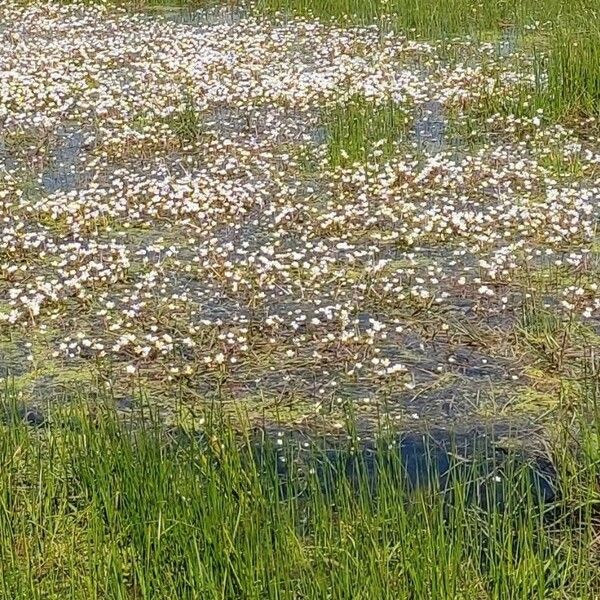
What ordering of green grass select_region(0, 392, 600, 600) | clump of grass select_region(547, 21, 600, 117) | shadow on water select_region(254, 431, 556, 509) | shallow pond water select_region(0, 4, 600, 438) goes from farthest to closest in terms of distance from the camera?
clump of grass select_region(547, 21, 600, 117) → shallow pond water select_region(0, 4, 600, 438) → shadow on water select_region(254, 431, 556, 509) → green grass select_region(0, 392, 600, 600)

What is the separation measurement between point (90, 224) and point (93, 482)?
4.16 metres

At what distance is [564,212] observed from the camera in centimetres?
795

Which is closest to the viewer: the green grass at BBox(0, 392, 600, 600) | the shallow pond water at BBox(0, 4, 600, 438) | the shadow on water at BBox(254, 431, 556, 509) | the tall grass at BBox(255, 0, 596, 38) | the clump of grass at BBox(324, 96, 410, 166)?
the green grass at BBox(0, 392, 600, 600)

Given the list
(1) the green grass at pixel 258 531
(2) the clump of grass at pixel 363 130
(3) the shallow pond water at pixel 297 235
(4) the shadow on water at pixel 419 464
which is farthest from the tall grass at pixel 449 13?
(1) the green grass at pixel 258 531

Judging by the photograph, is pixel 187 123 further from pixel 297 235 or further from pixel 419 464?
pixel 419 464

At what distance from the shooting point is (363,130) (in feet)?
32.0

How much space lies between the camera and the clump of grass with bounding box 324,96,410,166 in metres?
9.30

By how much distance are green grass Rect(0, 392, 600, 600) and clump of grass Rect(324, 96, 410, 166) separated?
4.93m

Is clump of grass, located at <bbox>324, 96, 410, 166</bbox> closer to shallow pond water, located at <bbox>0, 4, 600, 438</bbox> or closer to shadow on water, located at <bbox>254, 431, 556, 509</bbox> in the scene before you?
shallow pond water, located at <bbox>0, 4, 600, 438</bbox>

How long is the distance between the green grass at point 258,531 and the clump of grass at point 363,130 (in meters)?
4.93

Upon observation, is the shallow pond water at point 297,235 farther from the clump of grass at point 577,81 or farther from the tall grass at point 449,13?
the tall grass at point 449,13

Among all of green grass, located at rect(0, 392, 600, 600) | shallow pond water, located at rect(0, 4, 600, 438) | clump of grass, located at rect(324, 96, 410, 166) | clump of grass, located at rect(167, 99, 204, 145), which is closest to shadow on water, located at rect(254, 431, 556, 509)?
green grass, located at rect(0, 392, 600, 600)

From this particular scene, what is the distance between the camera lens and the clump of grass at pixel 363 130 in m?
9.30

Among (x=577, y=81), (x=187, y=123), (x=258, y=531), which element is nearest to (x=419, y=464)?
(x=258, y=531)
